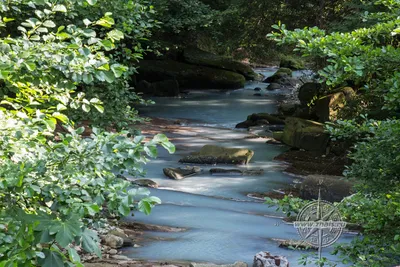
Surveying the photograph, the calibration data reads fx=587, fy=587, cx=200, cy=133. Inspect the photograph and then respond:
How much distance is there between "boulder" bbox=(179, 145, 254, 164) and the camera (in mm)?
13734

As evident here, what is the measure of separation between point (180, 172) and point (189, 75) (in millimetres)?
15875

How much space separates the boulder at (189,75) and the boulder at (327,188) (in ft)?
55.8

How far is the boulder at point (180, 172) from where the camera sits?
1232 cm

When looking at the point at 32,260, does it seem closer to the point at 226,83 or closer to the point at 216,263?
the point at 216,263

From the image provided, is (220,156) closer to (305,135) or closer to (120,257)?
(305,135)

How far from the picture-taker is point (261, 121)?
1912cm

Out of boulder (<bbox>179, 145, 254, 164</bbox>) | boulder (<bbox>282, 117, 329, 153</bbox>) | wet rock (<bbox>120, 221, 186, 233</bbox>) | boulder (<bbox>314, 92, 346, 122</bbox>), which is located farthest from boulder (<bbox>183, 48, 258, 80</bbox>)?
wet rock (<bbox>120, 221, 186, 233</bbox>)

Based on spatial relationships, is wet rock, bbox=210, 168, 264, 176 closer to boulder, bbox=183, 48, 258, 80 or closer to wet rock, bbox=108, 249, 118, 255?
wet rock, bbox=108, 249, 118, 255

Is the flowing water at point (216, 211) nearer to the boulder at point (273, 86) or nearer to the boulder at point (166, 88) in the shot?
the boulder at point (166, 88)

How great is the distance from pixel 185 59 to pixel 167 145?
25778mm

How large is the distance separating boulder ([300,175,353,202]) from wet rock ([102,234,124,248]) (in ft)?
12.3

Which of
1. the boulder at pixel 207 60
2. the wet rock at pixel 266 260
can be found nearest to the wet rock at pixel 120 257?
the wet rock at pixel 266 260

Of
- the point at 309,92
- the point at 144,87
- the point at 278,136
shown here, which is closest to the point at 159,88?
the point at 144,87

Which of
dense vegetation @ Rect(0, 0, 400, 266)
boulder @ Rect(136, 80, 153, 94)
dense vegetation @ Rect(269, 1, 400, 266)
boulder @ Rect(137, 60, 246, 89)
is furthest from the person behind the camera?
boulder @ Rect(137, 60, 246, 89)
